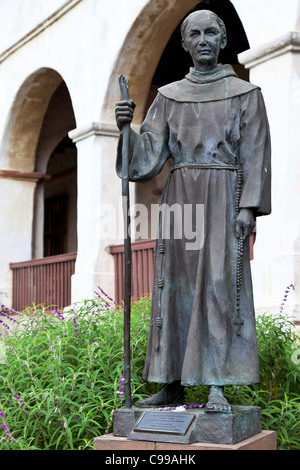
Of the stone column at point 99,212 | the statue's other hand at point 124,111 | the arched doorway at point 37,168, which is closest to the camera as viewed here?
the statue's other hand at point 124,111

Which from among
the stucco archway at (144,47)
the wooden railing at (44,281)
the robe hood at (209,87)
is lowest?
the wooden railing at (44,281)

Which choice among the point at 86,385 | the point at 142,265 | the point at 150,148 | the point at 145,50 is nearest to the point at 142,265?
the point at 142,265

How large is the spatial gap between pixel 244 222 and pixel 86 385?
6.14 feet

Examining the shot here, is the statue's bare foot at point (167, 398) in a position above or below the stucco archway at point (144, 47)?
below

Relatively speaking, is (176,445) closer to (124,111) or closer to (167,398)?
(167,398)

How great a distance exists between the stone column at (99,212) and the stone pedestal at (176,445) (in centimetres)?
597

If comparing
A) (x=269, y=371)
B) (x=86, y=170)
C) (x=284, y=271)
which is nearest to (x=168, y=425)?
(x=269, y=371)

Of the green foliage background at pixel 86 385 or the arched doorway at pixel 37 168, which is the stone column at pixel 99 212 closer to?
the arched doorway at pixel 37 168

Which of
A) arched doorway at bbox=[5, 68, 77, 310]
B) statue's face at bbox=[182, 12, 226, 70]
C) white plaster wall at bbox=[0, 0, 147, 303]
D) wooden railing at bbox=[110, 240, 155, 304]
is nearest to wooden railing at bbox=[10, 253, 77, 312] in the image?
arched doorway at bbox=[5, 68, 77, 310]

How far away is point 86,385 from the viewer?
15.9 feet

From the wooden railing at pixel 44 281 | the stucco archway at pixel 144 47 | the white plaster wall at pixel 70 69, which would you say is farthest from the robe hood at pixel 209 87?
the wooden railing at pixel 44 281

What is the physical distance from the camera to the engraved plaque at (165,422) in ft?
11.0

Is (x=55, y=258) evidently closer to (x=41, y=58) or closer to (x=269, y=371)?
(x=41, y=58)

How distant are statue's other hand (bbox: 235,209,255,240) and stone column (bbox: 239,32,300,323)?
8.57 feet
